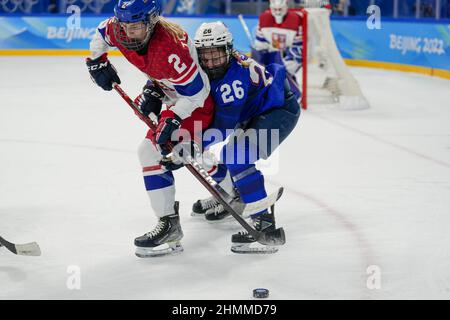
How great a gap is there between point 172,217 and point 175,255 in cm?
18

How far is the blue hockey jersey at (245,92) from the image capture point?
12.1 feet

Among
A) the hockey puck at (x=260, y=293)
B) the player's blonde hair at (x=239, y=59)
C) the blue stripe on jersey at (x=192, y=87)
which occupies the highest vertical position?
the player's blonde hair at (x=239, y=59)

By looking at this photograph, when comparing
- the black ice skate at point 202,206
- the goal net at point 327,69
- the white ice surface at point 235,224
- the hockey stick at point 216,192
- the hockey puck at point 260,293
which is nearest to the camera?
the hockey puck at point 260,293

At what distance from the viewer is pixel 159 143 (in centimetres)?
356

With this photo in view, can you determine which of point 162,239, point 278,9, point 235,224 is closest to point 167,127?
point 162,239

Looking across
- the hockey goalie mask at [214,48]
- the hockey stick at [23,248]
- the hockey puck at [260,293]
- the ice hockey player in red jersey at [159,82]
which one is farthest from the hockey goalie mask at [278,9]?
the hockey puck at [260,293]

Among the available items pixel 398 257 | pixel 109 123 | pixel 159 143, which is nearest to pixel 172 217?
pixel 159 143

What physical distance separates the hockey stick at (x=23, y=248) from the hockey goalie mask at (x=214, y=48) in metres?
1.07

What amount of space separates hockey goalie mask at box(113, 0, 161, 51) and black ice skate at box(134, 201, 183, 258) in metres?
0.80

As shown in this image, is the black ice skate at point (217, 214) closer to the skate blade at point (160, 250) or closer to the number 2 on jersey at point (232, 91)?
the skate blade at point (160, 250)

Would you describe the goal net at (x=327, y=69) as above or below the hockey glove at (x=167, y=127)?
below

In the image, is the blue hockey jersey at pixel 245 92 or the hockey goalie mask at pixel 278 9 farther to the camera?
the hockey goalie mask at pixel 278 9

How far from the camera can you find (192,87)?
3553mm

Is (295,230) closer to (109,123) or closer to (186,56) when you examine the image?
(186,56)
